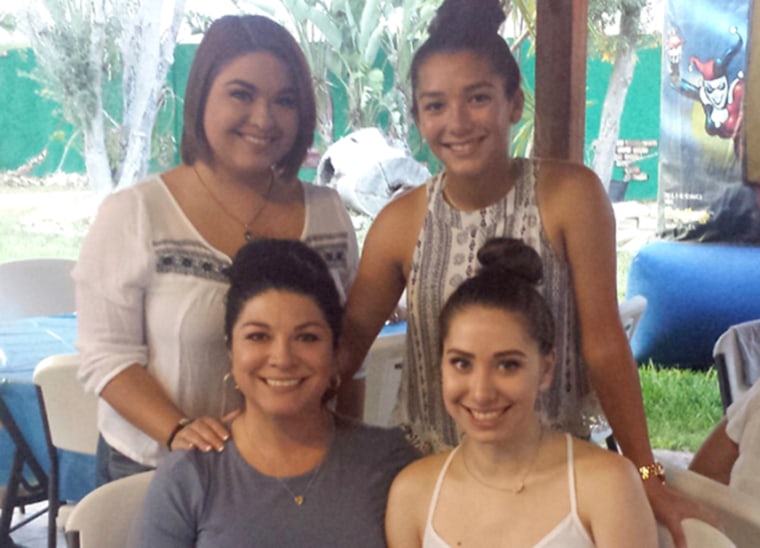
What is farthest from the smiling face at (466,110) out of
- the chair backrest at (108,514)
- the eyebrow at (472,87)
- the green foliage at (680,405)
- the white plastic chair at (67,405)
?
the green foliage at (680,405)

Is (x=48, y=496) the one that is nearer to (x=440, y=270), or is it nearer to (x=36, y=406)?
(x=36, y=406)

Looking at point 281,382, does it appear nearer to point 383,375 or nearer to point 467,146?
point 467,146

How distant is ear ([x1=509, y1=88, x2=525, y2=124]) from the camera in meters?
1.41

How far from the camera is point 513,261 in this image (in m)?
1.31

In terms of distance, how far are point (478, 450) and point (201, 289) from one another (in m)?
0.50

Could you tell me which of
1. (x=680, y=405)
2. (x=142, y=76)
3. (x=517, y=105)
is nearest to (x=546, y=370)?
(x=517, y=105)

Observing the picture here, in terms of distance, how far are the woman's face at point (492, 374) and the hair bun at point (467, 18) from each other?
1.43ft

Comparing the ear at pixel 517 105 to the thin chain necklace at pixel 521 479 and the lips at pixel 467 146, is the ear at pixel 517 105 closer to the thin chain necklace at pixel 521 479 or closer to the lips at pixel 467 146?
the lips at pixel 467 146

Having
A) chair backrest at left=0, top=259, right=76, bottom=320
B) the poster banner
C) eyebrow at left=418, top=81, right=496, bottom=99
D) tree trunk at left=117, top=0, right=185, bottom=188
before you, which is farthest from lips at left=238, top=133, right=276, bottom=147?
the poster banner

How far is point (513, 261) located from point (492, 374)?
0.18m

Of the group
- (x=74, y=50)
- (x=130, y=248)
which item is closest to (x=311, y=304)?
(x=130, y=248)

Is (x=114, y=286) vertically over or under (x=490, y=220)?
under

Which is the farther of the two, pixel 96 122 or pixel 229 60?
pixel 96 122

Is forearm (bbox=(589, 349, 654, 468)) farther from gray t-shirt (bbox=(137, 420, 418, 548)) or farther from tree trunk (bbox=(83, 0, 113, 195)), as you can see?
tree trunk (bbox=(83, 0, 113, 195))
